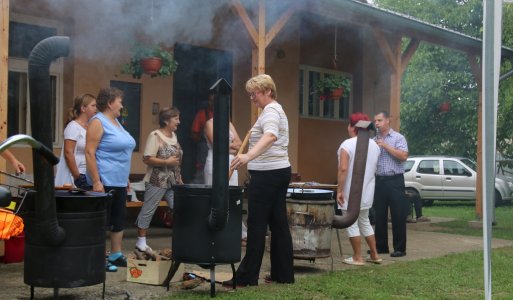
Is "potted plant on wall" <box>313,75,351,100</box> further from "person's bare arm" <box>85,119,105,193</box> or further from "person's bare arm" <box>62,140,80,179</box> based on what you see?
"person's bare arm" <box>85,119,105,193</box>

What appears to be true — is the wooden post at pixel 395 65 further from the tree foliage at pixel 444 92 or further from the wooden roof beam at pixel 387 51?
the tree foliage at pixel 444 92

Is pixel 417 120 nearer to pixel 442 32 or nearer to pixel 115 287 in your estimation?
pixel 442 32

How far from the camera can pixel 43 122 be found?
414cm

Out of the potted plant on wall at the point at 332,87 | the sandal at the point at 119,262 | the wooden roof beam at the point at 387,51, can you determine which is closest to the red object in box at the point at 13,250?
the sandal at the point at 119,262

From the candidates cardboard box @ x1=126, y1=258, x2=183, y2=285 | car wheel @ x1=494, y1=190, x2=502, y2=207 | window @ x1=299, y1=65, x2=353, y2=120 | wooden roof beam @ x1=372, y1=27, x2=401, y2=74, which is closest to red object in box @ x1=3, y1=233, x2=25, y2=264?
cardboard box @ x1=126, y1=258, x2=183, y2=285

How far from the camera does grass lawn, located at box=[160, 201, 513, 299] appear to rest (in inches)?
215

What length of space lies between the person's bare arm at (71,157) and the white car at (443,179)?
14.0m

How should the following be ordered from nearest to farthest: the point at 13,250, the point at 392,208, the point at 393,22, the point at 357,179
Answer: the point at 13,250
the point at 357,179
the point at 392,208
the point at 393,22

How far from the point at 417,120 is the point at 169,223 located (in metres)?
16.5

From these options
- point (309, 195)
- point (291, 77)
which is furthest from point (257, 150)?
point (291, 77)

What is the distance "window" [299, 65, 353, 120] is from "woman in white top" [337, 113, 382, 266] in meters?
5.62

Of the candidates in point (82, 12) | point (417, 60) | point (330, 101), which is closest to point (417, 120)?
point (417, 60)

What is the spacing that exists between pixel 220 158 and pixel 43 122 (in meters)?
1.39

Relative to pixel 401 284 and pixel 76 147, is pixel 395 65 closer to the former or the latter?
pixel 401 284
